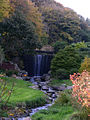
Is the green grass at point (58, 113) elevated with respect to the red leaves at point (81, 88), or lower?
lower

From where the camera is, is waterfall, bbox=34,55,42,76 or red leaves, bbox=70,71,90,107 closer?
red leaves, bbox=70,71,90,107

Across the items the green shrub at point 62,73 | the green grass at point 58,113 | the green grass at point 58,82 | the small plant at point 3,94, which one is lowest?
the green grass at point 58,82

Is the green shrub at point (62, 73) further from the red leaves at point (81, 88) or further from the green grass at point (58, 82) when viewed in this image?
the red leaves at point (81, 88)

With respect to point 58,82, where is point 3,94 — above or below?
above

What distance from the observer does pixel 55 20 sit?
32375 mm

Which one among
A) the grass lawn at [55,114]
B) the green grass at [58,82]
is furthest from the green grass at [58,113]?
the green grass at [58,82]

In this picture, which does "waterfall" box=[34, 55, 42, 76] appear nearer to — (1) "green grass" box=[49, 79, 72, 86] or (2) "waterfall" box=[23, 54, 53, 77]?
(2) "waterfall" box=[23, 54, 53, 77]

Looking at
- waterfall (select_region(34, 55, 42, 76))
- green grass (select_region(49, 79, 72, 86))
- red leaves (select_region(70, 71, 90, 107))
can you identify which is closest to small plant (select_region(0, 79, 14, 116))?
red leaves (select_region(70, 71, 90, 107))

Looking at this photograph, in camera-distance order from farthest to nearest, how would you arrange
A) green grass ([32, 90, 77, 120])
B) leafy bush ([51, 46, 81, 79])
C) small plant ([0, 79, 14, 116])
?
1. leafy bush ([51, 46, 81, 79])
2. green grass ([32, 90, 77, 120])
3. small plant ([0, 79, 14, 116])

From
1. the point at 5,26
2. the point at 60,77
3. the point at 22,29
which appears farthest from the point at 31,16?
the point at 60,77

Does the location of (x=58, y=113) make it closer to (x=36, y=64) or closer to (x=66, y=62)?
(x=66, y=62)

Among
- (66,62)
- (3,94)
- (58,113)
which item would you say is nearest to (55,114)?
(58,113)

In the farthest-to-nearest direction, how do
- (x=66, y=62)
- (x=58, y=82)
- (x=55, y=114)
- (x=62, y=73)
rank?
1. (x=66, y=62)
2. (x=62, y=73)
3. (x=58, y=82)
4. (x=55, y=114)

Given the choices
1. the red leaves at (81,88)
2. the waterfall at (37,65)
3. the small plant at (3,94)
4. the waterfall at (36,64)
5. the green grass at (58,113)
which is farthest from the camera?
the waterfall at (37,65)
